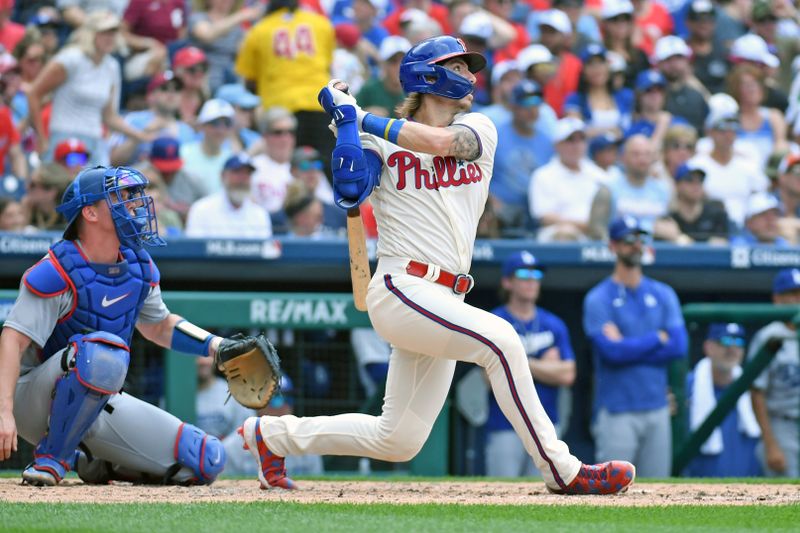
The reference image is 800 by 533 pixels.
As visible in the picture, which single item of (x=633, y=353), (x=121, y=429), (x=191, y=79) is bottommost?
(x=121, y=429)

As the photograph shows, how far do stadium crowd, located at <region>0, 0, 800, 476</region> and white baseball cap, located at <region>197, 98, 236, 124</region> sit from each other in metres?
0.02

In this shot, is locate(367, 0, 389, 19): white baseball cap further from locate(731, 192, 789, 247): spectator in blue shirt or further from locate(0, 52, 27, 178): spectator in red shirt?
locate(731, 192, 789, 247): spectator in blue shirt

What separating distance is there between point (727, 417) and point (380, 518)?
4580 mm

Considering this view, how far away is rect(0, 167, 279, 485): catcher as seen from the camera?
17.7 ft

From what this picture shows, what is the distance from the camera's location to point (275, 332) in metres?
7.74

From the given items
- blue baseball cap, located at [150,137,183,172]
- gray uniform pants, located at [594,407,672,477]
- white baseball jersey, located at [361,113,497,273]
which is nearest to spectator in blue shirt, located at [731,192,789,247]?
gray uniform pants, located at [594,407,672,477]

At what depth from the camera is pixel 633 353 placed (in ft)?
26.6

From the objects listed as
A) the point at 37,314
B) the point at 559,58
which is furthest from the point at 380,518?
the point at 559,58

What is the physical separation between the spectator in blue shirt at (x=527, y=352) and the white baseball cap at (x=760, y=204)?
7.04 ft

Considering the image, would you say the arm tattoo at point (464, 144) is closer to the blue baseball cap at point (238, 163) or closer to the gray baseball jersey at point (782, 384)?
the gray baseball jersey at point (782, 384)

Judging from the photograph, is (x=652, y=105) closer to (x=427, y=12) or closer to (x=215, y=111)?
(x=427, y=12)

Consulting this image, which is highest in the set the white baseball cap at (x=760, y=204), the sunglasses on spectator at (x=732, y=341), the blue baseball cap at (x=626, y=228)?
the white baseball cap at (x=760, y=204)

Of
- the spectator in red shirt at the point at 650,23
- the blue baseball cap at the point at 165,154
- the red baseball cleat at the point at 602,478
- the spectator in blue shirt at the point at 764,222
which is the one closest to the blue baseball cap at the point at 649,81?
the spectator in red shirt at the point at 650,23

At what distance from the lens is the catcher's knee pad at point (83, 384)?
17.5 feet
